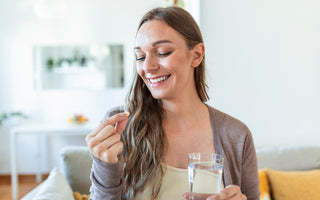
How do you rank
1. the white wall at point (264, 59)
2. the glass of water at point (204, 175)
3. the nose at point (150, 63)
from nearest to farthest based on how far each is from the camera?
the glass of water at point (204, 175), the nose at point (150, 63), the white wall at point (264, 59)

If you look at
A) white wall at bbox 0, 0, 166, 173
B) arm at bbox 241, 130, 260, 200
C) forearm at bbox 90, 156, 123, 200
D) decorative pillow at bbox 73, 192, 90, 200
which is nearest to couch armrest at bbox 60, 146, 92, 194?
decorative pillow at bbox 73, 192, 90, 200

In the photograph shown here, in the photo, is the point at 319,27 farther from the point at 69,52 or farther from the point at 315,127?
the point at 69,52

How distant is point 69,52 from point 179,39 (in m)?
3.93

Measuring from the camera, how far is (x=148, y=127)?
1.42m

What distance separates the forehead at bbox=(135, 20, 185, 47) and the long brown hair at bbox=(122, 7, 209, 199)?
0.02 meters

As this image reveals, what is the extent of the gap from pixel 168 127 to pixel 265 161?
3.03ft

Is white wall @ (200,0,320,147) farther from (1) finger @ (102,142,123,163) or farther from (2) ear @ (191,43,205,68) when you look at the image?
(1) finger @ (102,142,123,163)

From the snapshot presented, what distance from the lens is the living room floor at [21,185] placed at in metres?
4.36

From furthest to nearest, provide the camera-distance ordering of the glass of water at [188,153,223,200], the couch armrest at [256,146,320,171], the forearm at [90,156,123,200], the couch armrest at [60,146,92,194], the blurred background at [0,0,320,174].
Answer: the blurred background at [0,0,320,174] → the couch armrest at [256,146,320,171] → the couch armrest at [60,146,92,194] → the forearm at [90,156,123,200] → the glass of water at [188,153,223,200]

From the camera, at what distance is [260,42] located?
2262 mm

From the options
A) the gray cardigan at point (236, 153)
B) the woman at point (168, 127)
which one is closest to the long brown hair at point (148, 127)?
the woman at point (168, 127)

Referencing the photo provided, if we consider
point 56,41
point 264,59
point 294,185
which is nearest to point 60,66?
point 56,41

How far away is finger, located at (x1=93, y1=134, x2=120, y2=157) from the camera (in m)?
1.01

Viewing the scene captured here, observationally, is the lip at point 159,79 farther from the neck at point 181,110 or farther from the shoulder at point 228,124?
the shoulder at point 228,124
